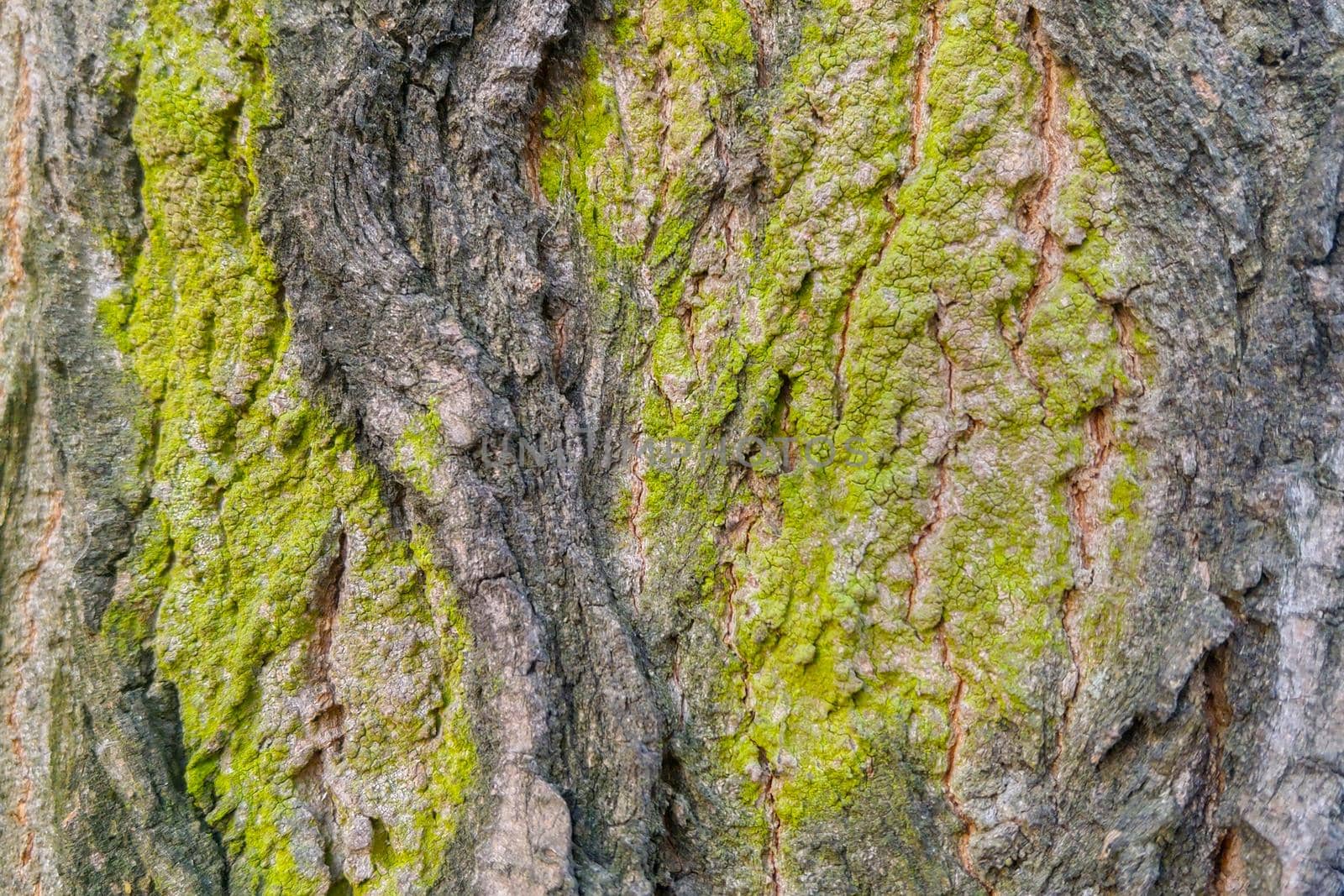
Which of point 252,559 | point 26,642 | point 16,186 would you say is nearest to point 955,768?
point 252,559

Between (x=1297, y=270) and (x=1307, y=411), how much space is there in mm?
287

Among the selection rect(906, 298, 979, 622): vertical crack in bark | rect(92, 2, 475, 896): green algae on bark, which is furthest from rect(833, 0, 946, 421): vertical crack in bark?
rect(92, 2, 475, 896): green algae on bark

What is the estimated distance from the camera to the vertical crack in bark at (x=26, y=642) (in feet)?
4.94

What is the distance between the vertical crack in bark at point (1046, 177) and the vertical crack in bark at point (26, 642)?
7.04ft

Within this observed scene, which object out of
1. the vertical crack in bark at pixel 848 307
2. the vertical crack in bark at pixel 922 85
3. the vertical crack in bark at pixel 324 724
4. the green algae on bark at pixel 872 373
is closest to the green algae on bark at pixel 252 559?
the vertical crack in bark at pixel 324 724

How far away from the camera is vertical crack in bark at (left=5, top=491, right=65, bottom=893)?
150cm

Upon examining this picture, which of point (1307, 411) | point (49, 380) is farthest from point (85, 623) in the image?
point (1307, 411)

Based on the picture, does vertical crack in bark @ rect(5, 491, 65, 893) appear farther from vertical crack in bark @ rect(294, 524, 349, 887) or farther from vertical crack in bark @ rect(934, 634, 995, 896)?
vertical crack in bark @ rect(934, 634, 995, 896)

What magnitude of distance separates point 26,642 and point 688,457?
154 centimetres

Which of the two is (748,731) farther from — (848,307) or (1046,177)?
→ (1046,177)

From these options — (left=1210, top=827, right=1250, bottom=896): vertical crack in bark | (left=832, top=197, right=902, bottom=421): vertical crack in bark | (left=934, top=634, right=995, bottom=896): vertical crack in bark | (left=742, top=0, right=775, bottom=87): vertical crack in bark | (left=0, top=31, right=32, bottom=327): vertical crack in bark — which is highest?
(left=742, top=0, right=775, bottom=87): vertical crack in bark

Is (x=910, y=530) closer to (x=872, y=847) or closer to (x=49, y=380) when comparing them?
(x=872, y=847)

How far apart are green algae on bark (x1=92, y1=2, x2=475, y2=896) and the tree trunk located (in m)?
0.01

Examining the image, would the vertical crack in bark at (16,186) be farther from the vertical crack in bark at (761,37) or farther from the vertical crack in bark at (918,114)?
the vertical crack in bark at (918,114)
